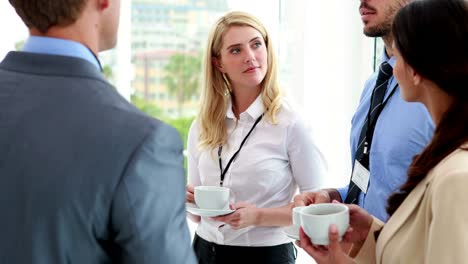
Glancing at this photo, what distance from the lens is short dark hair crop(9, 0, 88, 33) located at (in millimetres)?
884

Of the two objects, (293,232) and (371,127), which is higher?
(371,127)

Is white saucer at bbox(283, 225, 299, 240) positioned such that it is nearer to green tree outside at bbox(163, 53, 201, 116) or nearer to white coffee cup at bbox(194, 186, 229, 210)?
white coffee cup at bbox(194, 186, 229, 210)

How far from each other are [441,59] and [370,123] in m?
0.58

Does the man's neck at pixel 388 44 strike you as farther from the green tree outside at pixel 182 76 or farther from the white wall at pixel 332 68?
the green tree outside at pixel 182 76

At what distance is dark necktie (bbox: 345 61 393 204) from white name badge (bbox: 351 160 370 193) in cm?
1

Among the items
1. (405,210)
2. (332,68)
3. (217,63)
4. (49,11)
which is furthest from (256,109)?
(49,11)

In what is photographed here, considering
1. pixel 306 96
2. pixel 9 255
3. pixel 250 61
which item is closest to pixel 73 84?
pixel 9 255

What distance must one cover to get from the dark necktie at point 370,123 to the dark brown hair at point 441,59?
49cm

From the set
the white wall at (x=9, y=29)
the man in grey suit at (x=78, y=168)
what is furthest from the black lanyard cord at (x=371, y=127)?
the white wall at (x=9, y=29)

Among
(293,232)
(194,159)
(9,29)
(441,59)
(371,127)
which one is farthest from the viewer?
(9,29)

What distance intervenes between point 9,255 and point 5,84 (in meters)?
0.26

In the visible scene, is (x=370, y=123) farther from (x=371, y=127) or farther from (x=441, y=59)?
(x=441, y=59)

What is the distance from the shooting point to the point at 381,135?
1.74 meters

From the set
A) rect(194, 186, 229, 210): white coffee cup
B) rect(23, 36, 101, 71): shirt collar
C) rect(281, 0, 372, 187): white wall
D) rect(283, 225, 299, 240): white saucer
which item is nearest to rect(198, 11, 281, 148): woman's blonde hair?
rect(194, 186, 229, 210): white coffee cup
